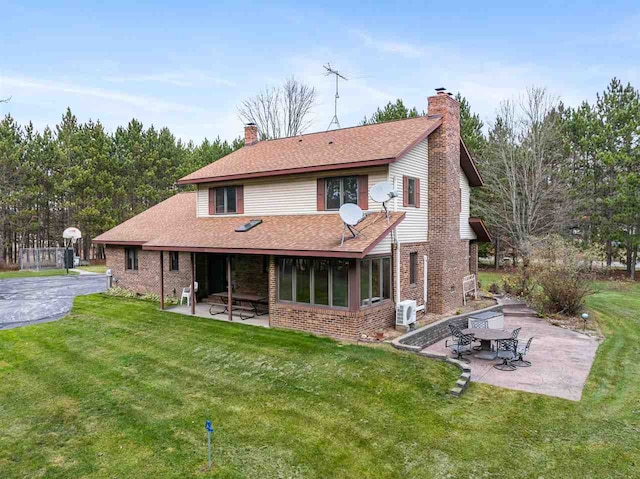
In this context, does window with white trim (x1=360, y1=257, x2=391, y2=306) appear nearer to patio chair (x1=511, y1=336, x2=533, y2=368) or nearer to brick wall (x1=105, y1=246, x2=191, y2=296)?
patio chair (x1=511, y1=336, x2=533, y2=368)

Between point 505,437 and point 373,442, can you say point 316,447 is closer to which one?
point 373,442

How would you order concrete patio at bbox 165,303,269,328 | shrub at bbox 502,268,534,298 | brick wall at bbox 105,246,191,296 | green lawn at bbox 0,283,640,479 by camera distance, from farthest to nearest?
shrub at bbox 502,268,534,298 → brick wall at bbox 105,246,191,296 → concrete patio at bbox 165,303,269,328 → green lawn at bbox 0,283,640,479

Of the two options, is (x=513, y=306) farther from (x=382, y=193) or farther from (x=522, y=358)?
(x=382, y=193)

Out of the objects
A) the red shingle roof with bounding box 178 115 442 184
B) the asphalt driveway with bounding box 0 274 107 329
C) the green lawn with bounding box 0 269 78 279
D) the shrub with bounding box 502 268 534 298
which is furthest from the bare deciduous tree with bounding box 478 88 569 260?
the green lawn with bounding box 0 269 78 279

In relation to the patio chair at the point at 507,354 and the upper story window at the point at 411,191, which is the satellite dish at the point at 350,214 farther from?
the patio chair at the point at 507,354

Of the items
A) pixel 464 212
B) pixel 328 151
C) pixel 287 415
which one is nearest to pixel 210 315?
pixel 328 151

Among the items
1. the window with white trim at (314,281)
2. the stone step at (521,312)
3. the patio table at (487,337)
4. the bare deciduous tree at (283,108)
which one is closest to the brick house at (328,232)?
the window with white trim at (314,281)
